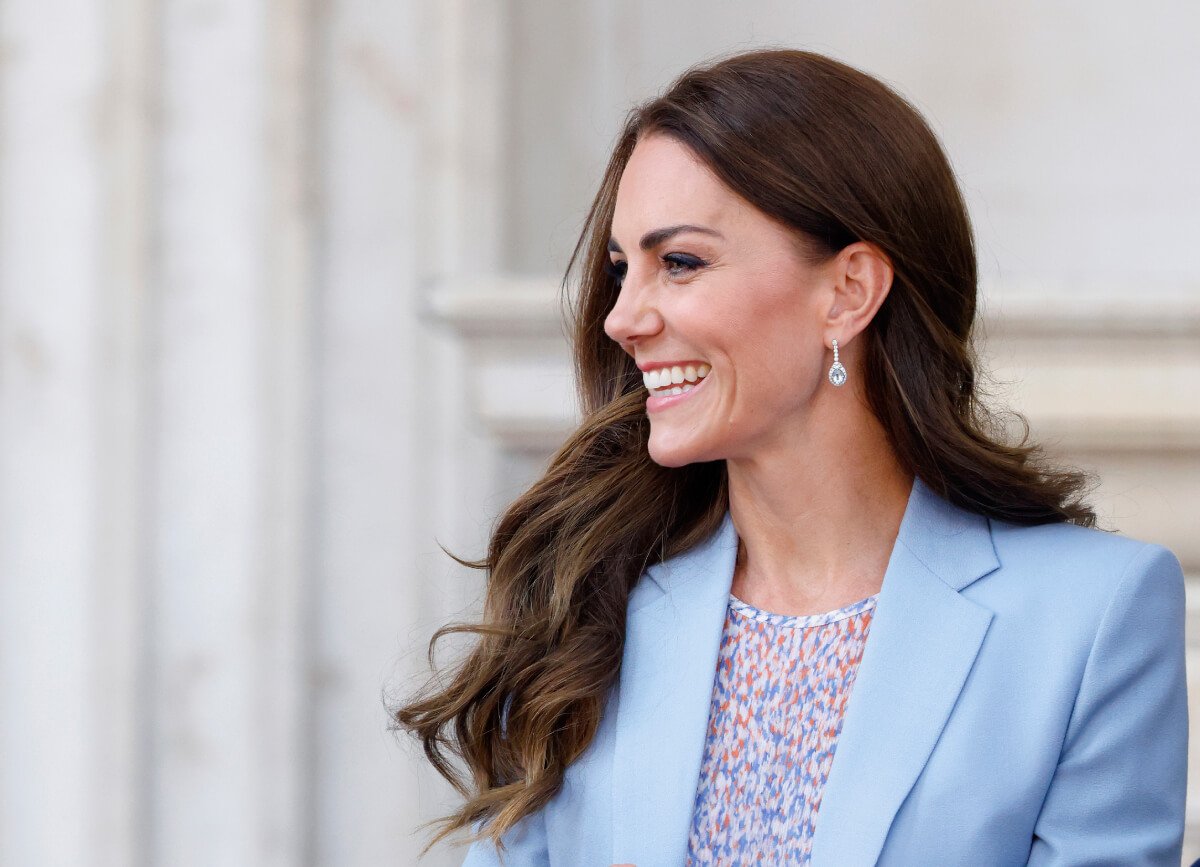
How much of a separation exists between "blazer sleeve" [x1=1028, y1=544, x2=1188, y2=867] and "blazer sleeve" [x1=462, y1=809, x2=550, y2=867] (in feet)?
1.86

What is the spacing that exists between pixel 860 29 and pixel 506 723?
149 centimetres

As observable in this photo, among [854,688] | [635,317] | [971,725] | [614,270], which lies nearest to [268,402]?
[614,270]

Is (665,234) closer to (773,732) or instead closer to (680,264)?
(680,264)

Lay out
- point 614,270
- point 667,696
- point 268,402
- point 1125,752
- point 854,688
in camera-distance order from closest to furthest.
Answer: point 1125,752, point 854,688, point 667,696, point 614,270, point 268,402

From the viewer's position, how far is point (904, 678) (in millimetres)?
1585

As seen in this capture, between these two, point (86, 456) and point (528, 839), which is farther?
point (86, 456)

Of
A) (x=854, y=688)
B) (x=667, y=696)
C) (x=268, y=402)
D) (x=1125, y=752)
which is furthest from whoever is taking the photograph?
(x=268, y=402)

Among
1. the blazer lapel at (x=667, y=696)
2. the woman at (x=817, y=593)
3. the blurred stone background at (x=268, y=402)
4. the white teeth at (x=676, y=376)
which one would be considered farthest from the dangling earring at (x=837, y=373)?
the blurred stone background at (x=268, y=402)

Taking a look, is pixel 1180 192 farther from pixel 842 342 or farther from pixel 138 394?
pixel 138 394

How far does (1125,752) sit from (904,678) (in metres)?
0.23

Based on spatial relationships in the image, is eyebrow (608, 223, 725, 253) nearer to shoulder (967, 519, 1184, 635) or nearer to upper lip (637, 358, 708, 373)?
upper lip (637, 358, 708, 373)

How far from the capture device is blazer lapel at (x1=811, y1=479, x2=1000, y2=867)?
4.97 feet

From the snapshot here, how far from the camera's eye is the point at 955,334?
1779mm

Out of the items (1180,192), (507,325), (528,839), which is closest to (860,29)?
(1180,192)
